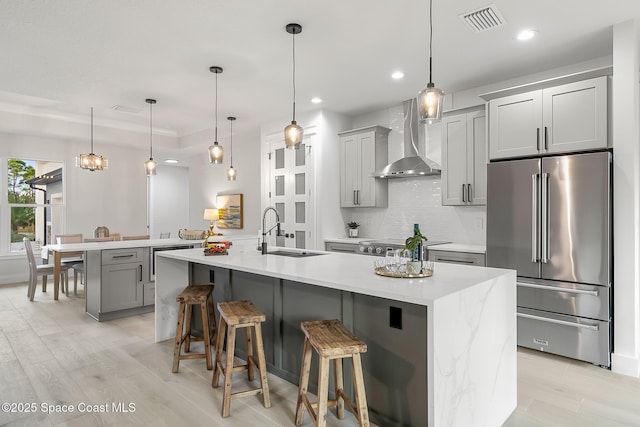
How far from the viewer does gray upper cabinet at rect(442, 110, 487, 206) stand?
4.31 metres

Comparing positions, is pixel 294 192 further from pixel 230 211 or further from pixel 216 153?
pixel 230 211

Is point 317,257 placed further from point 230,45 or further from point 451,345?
point 230,45

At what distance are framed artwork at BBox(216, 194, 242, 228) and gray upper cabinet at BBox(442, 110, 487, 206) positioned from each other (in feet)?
13.8

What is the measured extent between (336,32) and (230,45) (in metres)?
0.99

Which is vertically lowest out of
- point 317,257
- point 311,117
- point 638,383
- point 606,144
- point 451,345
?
point 638,383

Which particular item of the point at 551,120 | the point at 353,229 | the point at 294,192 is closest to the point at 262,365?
the point at 551,120

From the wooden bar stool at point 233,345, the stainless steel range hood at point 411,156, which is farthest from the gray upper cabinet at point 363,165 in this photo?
the wooden bar stool at point 233,345

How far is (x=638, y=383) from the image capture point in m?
2.84

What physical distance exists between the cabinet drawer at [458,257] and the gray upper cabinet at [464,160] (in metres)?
0.68

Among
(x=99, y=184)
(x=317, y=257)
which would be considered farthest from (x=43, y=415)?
(x=99, y=184)

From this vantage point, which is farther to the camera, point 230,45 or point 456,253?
point 456,253

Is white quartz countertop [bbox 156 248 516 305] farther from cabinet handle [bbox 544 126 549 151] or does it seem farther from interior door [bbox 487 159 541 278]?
cabinet handle [bbox 544 126 549 151]

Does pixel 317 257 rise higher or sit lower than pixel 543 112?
lower

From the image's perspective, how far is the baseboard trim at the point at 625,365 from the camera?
295 centimetres
